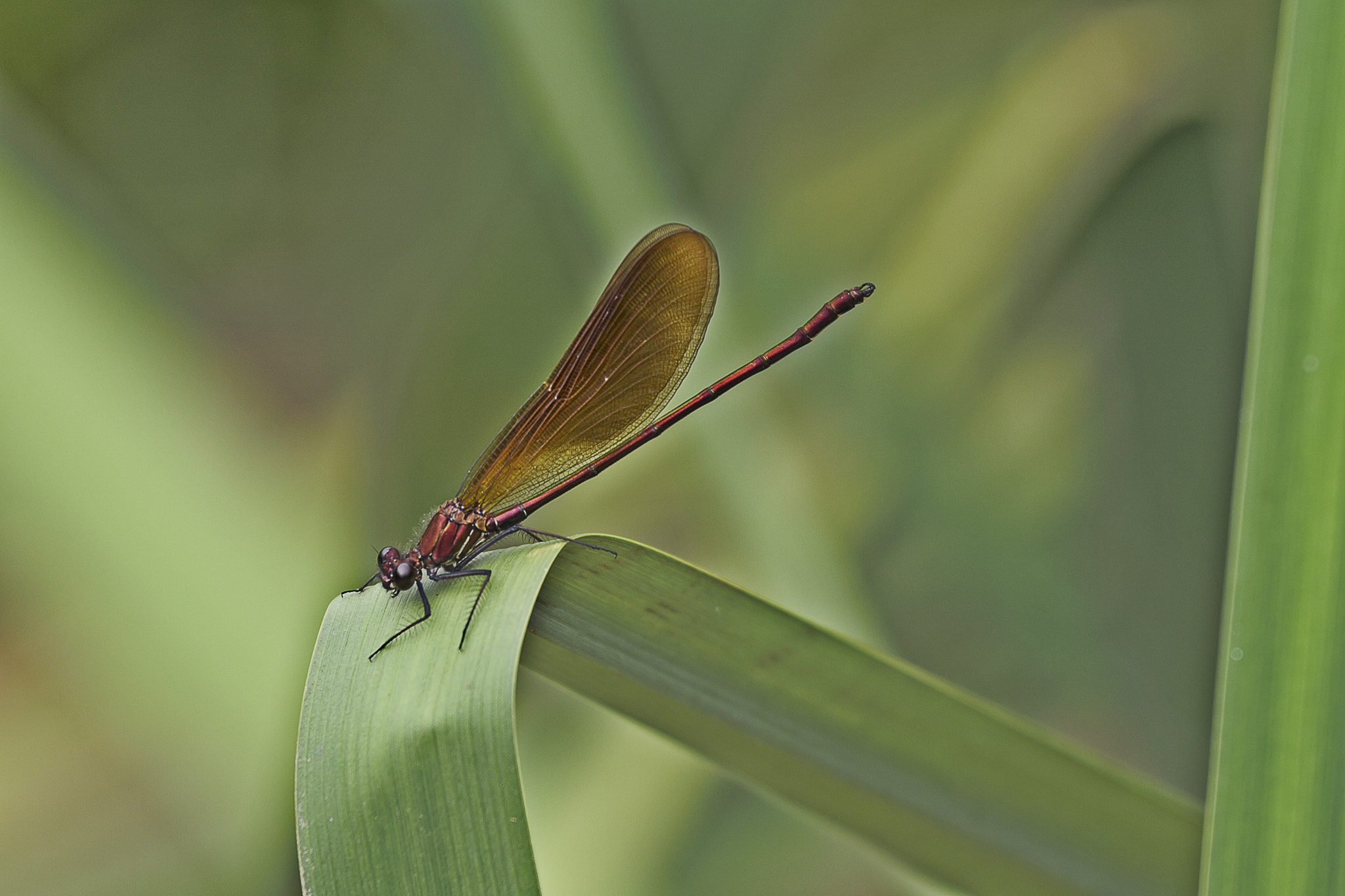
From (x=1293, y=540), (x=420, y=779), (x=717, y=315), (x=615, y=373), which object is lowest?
(x=717, y=315)

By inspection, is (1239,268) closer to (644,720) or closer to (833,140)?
(833,140)

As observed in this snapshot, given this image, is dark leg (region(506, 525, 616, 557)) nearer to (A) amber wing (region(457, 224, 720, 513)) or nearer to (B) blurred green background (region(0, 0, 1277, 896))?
(A) amber wing (region(457, 224, 720, 513))

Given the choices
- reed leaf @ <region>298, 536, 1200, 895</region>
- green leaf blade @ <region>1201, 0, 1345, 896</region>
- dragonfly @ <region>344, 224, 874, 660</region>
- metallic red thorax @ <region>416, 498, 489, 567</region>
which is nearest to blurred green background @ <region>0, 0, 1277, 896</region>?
dragonfly @ <region>344, 224, 874, 660</region>

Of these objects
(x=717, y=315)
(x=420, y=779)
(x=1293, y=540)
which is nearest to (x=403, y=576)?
(x=420, y=779)

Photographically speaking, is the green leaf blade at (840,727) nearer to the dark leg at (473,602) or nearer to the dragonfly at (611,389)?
the dark leg at (473,602)

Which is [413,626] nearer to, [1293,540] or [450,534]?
[450,534]

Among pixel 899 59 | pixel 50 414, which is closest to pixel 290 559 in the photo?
pixel 50 414
